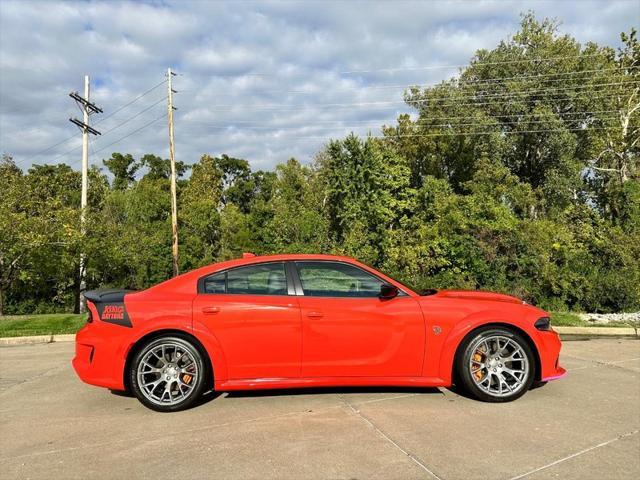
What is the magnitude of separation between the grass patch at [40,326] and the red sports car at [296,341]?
17.5 feet

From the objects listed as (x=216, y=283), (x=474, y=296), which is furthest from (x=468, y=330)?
(x=216, y=283)

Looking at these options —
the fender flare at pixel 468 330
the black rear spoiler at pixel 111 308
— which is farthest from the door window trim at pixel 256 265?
the fender flare at pixel 468 330

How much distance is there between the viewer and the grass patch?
9016mm

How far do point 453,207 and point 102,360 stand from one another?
12.4 m

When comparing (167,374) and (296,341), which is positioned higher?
(296,341)

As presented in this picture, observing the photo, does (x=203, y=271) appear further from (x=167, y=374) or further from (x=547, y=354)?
(x=547, y=354)

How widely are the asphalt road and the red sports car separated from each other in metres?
0.26

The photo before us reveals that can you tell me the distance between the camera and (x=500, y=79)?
105ft

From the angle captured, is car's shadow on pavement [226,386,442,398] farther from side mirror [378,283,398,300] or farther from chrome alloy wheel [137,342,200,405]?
side mirror [378,283,398,300]

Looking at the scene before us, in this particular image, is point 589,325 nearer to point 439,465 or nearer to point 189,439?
point 439,465

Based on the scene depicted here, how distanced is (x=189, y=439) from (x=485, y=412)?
2.59m

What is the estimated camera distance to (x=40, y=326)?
31.6ft

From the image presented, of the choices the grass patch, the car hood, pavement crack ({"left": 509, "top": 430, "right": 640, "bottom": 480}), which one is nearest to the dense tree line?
the grass patch

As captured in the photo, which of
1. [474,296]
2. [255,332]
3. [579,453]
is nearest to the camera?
[579,453]
